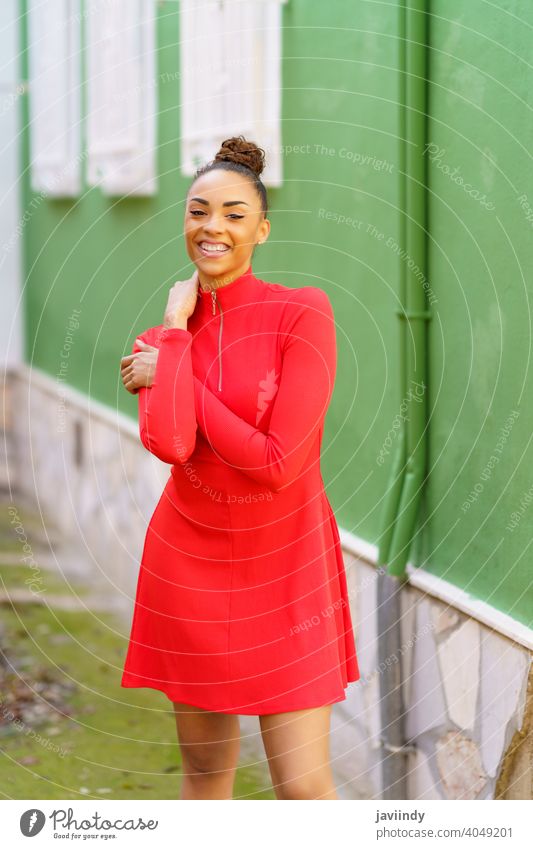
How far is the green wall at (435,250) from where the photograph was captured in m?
2.90

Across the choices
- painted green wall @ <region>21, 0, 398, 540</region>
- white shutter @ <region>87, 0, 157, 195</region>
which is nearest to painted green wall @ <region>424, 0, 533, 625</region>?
painted green wall @ <region>21, 0, 398, 540</region>

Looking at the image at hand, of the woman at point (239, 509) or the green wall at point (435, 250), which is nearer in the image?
the woman at point (239, 509)

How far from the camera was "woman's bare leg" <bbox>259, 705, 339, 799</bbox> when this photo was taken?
2.28 m

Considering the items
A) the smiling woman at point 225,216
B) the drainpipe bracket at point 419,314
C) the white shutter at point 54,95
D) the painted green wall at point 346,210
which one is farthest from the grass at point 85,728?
the white shutter at point 54,95

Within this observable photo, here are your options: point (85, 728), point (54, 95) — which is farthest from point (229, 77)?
point (54, 95)

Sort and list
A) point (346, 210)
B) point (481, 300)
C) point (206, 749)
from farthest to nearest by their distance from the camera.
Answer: point (346, 210) → point (481, 300) → point (206, 749)

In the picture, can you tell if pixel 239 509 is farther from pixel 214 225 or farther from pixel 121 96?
pixel 121 96

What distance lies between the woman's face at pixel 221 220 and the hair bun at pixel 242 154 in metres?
0.04

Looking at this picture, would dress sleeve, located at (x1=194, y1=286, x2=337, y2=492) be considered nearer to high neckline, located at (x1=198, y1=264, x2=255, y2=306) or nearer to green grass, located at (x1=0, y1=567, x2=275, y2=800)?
high neckline, located at (x1=198, y1=264, x2=255, y2=306)

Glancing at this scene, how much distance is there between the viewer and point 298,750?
2.28m

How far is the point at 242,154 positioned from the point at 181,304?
0.28 metres

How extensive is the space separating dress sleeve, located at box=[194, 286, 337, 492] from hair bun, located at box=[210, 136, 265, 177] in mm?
280

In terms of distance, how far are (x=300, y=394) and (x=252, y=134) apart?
2241mm

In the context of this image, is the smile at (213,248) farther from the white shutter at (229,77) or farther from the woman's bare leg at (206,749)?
the white shutter at (229,77)
